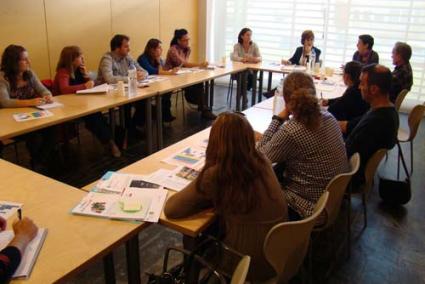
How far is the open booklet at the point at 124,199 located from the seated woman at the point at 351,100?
6.85 feet

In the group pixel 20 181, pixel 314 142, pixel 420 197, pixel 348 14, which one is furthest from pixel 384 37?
pixel 20 181

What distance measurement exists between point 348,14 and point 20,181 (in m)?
5.87

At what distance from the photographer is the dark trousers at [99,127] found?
415cm

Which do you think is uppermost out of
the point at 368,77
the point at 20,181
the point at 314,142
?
the point at 368,77

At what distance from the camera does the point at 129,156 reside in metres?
4.25

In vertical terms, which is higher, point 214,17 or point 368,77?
point 214,17

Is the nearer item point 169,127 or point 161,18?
point 169,127

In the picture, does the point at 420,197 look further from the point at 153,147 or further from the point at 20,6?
the point at 20,6

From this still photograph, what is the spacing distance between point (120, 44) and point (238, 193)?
3.37 metres

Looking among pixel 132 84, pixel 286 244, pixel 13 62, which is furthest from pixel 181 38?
pixel 286 244

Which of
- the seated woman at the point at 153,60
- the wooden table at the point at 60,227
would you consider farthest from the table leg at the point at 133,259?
the seated woman at the point at 153,60

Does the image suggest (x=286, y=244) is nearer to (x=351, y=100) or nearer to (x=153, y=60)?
(x=351, y=100)

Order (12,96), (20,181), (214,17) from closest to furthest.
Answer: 1. (20,181)
2. (12,96)
3. (214,17)

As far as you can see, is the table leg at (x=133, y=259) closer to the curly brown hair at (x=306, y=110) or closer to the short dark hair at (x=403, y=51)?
the curly brown hair at (x=306, y=110)
